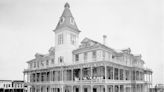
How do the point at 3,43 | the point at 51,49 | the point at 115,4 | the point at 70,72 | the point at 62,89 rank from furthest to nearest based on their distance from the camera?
the point at 51,49
the point at 70,72
the point at 62,89
the point at 3,43
the point at 115,4

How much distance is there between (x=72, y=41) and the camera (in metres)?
26.1

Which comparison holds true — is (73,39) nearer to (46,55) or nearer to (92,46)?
(92,46)

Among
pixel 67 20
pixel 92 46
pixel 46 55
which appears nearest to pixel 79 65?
pixel 92 46

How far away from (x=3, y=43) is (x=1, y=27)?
8.64 ft

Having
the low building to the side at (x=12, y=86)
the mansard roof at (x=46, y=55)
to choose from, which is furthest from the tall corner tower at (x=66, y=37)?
the low building to the side at (x=12, y=86)

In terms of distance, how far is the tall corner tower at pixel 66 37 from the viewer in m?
25.2

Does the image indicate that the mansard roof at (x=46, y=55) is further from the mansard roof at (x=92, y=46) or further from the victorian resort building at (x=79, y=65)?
the mansard roof at (x=92, y=46)

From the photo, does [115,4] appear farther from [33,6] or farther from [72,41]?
[72,41]

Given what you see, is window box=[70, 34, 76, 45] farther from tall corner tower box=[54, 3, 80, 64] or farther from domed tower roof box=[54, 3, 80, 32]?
domed tower roof box=[54, 3, 80, 32]

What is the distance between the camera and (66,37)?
83.5 feet

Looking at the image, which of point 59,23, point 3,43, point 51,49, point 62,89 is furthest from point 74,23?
point 3,43

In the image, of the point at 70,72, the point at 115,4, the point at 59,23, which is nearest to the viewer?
the point at 115,4

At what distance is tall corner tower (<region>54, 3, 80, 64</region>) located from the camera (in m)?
25.2

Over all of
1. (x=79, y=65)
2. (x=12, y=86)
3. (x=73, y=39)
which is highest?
(x=73, y=39)
